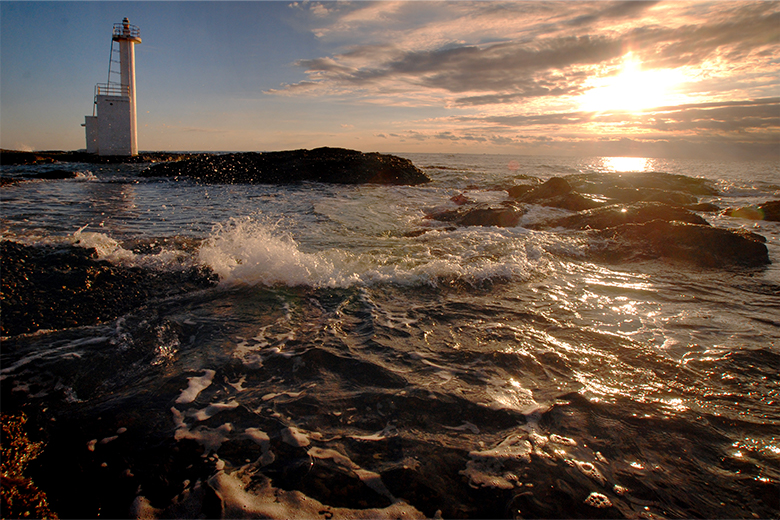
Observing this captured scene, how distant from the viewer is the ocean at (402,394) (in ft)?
6.43

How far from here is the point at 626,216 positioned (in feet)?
29.1

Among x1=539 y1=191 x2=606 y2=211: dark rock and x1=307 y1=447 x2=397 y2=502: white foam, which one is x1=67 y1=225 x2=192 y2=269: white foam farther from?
x1=539 y1=191 x2=606 y2=211: dark rock

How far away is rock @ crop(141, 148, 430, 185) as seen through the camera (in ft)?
71.6

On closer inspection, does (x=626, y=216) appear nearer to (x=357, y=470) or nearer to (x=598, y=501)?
(x=598, y=501)

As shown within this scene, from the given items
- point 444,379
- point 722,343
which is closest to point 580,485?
point 444,379

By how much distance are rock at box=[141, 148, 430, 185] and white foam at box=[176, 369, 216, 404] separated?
19440 millimetres

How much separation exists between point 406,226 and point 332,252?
11.5 feet

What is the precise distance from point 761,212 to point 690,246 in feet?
27.5

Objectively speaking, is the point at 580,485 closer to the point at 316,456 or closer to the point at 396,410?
the point at 396,410

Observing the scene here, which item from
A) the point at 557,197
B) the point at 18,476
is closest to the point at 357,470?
the point at 18,476

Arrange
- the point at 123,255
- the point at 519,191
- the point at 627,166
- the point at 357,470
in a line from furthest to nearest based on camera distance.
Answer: the point at 627,166 < the point at 519,191 < the point at 123,255 < the point at 357,470

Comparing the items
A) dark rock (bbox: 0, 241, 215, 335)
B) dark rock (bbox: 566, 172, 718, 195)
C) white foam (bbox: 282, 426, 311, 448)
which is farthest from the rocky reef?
white foam (bbox: 282, 426, 311, 448)

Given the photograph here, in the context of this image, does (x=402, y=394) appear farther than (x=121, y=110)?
No

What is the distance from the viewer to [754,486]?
6.63 feet
